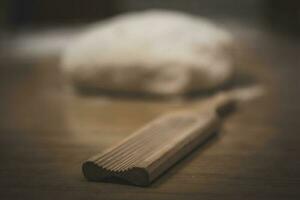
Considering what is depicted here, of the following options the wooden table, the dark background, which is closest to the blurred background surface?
the wooden table

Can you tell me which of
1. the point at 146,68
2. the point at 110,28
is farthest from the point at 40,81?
the point at 146,68

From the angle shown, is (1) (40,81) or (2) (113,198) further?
(1) (40,81)

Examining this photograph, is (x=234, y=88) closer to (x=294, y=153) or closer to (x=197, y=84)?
(x=197, y=84)

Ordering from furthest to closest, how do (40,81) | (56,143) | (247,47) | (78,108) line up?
(247,47), (40,81), (78,108), (56,143)

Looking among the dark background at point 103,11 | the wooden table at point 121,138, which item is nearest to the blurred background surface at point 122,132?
the wooden table at point 121,138

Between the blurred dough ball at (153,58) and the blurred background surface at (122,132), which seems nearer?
the blurred background surface at (122,132)

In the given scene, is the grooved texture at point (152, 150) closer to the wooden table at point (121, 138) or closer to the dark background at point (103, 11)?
the wooden table at point (121, 138)

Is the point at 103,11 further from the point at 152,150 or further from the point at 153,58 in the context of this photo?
the point at 152,150

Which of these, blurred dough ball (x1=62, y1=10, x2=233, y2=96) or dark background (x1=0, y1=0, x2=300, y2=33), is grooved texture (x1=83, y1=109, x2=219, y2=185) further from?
dark background (x1=0, y1=0, x2=300, y2=33)

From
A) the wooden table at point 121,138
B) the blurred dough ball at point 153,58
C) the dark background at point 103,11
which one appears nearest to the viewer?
the wooden table at point 121,138
